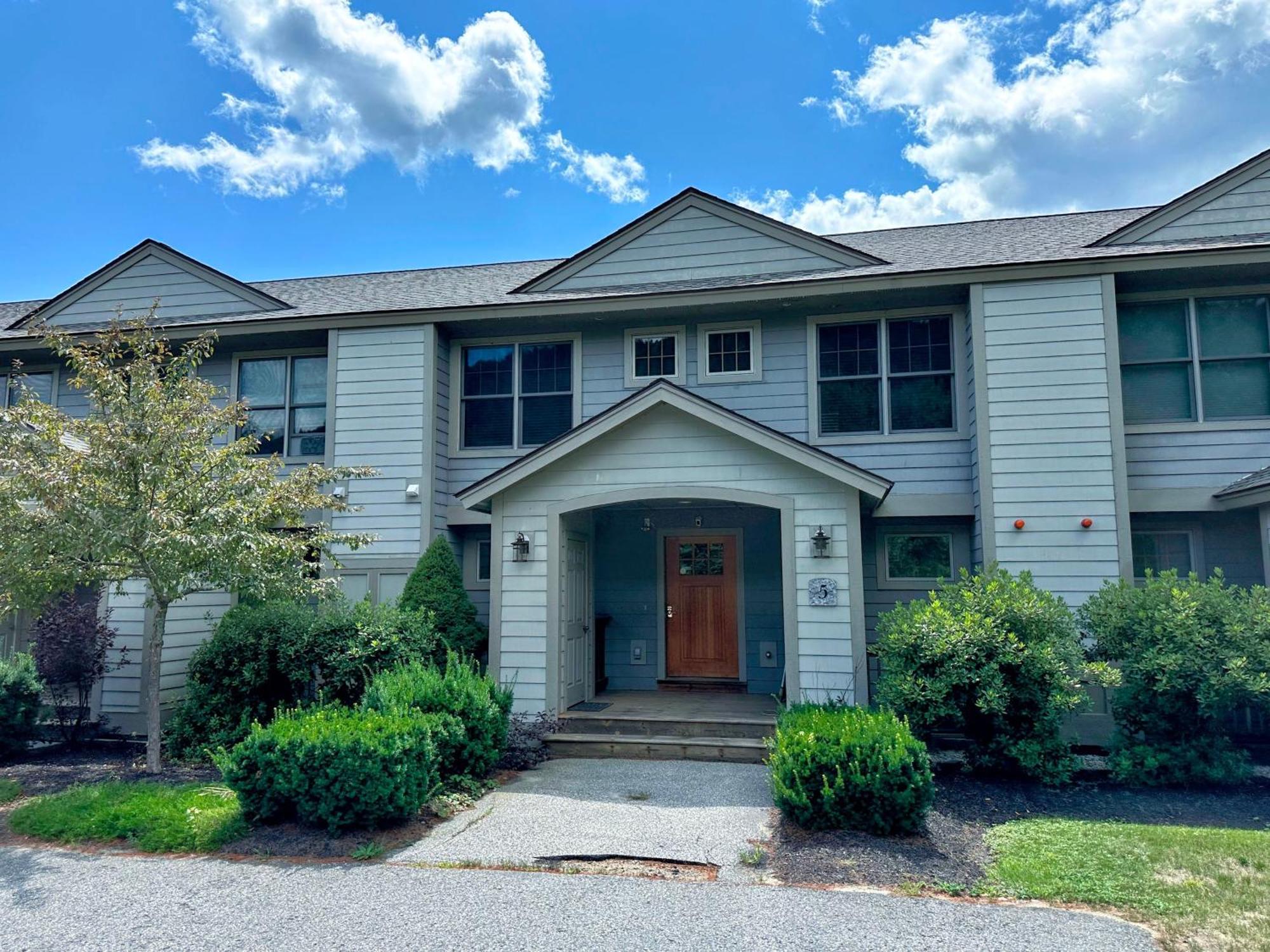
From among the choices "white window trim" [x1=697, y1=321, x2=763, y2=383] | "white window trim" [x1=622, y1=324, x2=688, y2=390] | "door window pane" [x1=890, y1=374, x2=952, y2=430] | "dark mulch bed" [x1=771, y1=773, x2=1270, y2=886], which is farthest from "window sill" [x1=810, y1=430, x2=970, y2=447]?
"dark mulch bed" [x1=771, y1=773, x2=1270, y2=886]

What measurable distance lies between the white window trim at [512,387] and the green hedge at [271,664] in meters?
3.10

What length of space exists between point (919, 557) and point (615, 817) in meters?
5.66

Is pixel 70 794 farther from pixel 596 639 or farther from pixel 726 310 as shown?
pixel 726 310

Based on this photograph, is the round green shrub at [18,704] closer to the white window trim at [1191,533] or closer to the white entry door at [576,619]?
the white entry door at [576,619]

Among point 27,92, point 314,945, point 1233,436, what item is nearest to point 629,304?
point 1233,436

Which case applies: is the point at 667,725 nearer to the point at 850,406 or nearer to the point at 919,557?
the point at 919,557

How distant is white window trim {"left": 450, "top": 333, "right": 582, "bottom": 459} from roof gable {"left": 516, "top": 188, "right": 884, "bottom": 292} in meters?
0.70

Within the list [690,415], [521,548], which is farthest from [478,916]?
[690,415]

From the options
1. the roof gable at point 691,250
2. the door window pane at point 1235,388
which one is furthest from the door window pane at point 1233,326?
the roof gable at point 691,250

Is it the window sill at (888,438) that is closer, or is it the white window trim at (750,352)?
the window sill at (888,438)

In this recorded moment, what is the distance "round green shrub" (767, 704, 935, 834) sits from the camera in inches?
217

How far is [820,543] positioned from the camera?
838 cm

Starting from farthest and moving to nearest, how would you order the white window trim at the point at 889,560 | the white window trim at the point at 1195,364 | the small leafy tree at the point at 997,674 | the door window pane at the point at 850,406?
the door window pane at the point at 850,406
the white window trim at the point at 889,560
the white window trim at the point at 1195,364
the small leafy tree at the point at 997,674

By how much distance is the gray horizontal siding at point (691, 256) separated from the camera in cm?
1062
